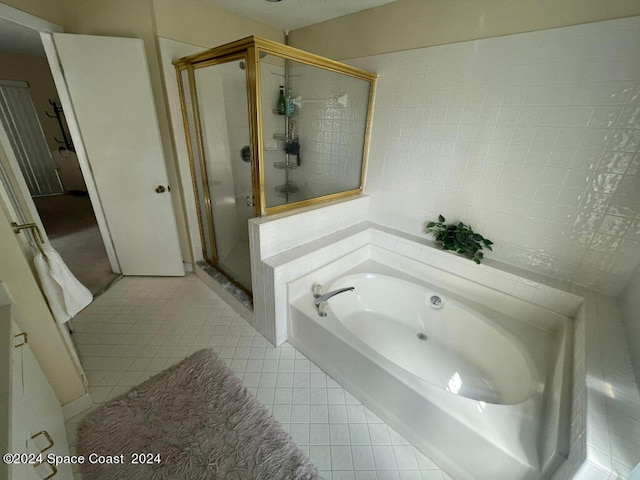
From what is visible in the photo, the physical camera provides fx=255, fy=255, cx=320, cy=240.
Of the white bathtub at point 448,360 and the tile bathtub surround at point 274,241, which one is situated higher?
the tile bathtub surround at point 274,241

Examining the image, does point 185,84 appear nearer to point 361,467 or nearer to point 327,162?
point 327,162

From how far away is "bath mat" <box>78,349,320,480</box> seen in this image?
1104 mm

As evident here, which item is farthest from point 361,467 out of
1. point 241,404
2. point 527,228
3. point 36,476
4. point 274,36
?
point 274,36

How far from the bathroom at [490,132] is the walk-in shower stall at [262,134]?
0.15 metres

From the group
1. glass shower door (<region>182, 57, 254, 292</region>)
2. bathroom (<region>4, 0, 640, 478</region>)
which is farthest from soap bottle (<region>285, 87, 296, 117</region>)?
bathroom (<region>4, 0, 640, 478</region>)

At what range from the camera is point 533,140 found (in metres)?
1.43

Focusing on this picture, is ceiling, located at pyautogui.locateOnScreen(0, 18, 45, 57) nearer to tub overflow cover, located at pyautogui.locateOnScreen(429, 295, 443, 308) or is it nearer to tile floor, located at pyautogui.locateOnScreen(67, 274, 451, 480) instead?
tile floor, located at pyautogui.locateOnScreen(67, 274, 451, 480)

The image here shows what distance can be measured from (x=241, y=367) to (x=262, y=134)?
1.42 m

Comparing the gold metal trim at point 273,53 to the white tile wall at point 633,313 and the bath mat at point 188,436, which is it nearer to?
the bath mat at point 188,436

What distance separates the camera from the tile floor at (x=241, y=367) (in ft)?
3.90

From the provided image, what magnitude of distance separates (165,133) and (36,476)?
83.3 inches

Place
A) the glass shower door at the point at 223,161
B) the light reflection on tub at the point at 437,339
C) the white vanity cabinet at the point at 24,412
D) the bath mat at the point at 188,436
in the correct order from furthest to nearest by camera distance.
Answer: the glass shower door at the point at 223,161, the light reflection on tub at the point at 437,339, the bath mat at the point at 188,436, the white vanity cabinet at the point at 24,412

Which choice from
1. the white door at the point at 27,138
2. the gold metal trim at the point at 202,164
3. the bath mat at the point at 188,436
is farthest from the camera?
the white door at the point at 27,138

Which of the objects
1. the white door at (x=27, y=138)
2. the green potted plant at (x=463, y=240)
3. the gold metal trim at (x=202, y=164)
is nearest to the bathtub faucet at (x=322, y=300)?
the green potted plant at (x=463, y=240)
